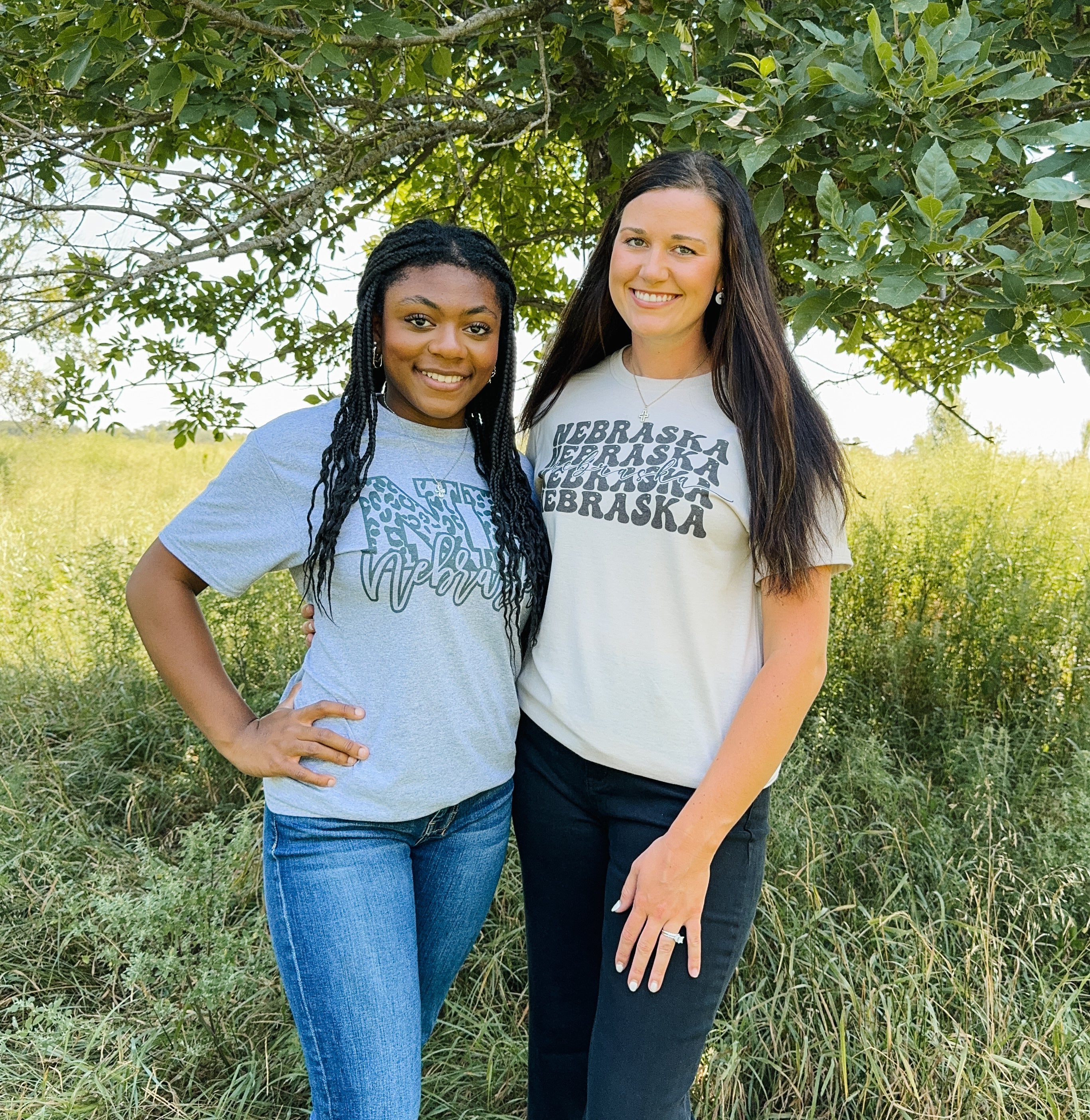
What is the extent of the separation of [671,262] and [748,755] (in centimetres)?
93

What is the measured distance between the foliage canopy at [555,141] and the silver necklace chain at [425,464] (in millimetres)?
714

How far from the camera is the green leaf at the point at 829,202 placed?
5.29 ft

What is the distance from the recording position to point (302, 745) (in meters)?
1.66

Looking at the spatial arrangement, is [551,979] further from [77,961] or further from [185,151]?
[185,151]

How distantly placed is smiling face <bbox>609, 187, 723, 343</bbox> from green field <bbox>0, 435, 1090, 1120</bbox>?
176cm

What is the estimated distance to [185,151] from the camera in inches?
124

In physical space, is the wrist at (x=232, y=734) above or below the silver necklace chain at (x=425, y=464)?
below

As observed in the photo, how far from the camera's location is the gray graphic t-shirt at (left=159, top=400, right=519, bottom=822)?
1.67m

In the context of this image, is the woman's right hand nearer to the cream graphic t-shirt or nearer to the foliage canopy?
the cream graphic t-shirt

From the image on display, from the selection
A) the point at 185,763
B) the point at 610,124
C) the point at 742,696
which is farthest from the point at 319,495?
the point at 185,763

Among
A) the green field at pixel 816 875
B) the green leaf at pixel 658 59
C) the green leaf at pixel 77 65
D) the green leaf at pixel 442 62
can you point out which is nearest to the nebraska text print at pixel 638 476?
the green leaf at pixel 658 59

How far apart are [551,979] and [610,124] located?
8.10 feet

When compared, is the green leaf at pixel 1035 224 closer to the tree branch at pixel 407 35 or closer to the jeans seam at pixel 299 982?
the tree branch at pixel 407 35

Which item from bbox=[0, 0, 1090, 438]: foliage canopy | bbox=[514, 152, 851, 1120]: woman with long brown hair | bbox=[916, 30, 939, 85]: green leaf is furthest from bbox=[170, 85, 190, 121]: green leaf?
bbox=[916, 30, 939, 85]: green leaf
